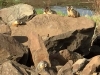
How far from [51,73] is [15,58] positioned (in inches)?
34.6

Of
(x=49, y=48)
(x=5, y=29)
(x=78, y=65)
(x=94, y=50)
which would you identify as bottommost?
(x=94, y=50)

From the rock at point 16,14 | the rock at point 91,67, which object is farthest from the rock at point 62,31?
the rock at point 16,14

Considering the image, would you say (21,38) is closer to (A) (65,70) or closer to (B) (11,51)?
(B) (11,51)

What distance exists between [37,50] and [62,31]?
1.55 meters

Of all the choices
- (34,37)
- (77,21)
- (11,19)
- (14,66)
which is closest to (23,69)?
(14,66)

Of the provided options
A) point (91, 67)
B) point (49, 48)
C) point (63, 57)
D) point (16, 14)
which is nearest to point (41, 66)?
point (91, 67)

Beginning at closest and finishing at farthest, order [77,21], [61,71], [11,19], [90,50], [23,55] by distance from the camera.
A: [61,71], [23,55], [77,21], [90,50], [11,19]

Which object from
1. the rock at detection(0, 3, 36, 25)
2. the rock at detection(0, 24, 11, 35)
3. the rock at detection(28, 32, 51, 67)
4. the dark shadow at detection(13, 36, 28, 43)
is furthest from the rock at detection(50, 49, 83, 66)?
the rock at detection(0, 3, 36, 25)

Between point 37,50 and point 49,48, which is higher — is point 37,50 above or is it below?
above

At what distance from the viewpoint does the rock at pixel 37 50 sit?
314 inches

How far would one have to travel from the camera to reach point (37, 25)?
9766 mm

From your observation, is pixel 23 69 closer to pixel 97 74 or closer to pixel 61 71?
pixel 61 71

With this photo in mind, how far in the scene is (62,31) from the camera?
9.48 m

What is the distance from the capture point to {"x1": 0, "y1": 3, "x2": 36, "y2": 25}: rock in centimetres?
1194
